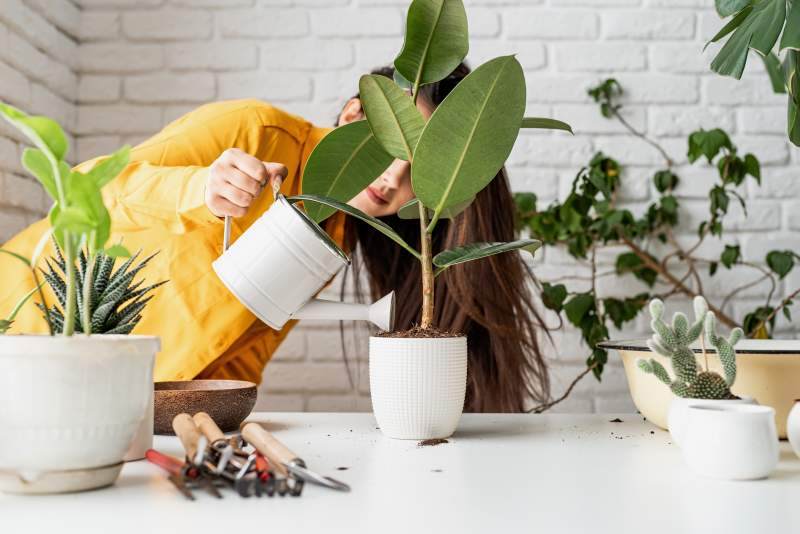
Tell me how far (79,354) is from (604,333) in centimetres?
154

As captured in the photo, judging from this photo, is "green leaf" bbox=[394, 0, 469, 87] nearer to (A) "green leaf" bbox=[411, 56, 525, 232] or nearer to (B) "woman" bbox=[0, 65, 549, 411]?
(A) "green leaf" bbox=[411, 56, 525, 232]

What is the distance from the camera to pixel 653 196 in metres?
2.12

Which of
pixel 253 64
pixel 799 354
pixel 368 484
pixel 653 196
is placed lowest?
pixel 368 484

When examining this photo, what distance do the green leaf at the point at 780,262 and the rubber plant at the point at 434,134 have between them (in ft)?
4.31

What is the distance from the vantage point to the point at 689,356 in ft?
2.49

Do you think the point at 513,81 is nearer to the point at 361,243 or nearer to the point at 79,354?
the point at 79,354

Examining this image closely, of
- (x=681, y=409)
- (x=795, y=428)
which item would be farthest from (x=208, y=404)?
(x=795, y=428)

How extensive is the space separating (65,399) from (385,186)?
3.31 feet

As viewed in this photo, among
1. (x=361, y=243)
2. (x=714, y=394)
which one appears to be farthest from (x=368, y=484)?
(x=361, y=243)

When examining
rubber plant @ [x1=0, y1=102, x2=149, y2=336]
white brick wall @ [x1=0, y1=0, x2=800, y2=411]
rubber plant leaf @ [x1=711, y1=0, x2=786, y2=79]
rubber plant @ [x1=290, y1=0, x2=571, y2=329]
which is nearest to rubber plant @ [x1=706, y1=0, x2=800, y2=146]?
rubber plant leaf @ [x1=711, y1=0, x2=786, y2=79]

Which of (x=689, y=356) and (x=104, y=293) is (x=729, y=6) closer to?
(x=689, y=356)

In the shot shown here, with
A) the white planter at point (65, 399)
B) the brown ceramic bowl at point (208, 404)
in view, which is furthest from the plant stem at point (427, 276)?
the white planter at point (65, 399)

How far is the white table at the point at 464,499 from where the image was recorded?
519 mm

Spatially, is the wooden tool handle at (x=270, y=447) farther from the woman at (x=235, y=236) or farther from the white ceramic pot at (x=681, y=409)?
the woman at (x=235, y=236)
